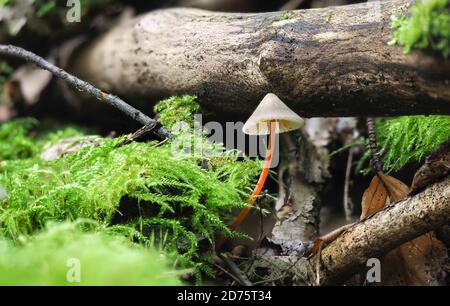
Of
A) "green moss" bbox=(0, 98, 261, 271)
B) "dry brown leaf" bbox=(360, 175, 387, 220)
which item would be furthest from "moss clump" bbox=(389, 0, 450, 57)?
"green moss" bbox=(0, 98, 261, 271)

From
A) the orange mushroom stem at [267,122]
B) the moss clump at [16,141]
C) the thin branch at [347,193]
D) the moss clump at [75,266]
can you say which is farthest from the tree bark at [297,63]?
the moss clump at [75,266]

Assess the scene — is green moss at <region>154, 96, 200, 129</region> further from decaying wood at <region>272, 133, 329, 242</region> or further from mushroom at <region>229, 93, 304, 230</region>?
decaying wood at <region>272, 133, 329, 242</region>

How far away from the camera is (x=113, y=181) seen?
1.57m

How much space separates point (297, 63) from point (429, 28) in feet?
1.71

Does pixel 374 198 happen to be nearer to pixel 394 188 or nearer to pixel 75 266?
pixel 394 188

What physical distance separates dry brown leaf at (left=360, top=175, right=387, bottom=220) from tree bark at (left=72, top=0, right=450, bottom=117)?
27 centimetres

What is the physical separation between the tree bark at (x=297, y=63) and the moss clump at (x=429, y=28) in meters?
0.05

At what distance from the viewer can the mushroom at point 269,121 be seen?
1.60m

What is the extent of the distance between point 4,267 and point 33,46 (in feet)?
7.73

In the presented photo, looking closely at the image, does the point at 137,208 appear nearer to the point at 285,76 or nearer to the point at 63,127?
the point at 285,76

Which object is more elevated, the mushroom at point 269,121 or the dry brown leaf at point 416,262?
the mushroom at point 269,121

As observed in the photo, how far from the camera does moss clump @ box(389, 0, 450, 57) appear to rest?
1.27 m

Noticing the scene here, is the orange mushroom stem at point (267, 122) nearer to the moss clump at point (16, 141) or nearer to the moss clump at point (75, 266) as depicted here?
the moss clump at point (75, 266)
